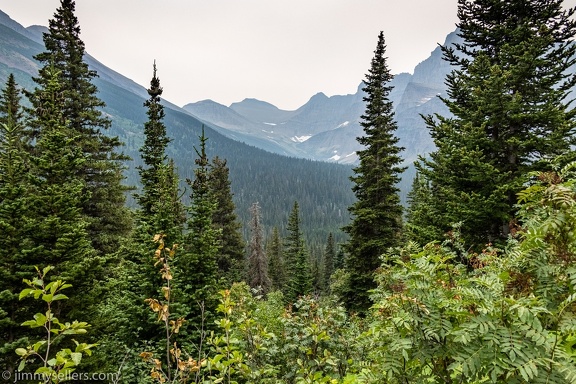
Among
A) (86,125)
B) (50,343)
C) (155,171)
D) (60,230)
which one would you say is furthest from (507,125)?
(86,125)

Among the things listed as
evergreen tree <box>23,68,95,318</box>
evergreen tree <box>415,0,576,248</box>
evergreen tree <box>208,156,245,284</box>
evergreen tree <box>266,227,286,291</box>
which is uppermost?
evergreen tree <box>415,0,576,248</box>

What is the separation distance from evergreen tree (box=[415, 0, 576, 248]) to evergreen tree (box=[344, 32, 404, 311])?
5.47m

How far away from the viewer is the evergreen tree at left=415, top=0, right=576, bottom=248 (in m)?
9.81

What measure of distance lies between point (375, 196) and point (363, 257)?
12.1ft

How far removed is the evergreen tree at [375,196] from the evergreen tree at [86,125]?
1336 centimetres

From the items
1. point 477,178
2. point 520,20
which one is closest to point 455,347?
point 477,178

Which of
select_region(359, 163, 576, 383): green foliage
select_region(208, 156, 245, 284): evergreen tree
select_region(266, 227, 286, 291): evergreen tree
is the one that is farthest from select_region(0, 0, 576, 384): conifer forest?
select_region(266, 227, 286, 291): evergreen tree

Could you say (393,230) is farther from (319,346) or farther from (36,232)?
(36,232)

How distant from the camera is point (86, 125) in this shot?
55.1 ft

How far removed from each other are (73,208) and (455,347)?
770 cm

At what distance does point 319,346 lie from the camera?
205 inches

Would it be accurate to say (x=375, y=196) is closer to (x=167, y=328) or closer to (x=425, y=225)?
(x=425, y=225)

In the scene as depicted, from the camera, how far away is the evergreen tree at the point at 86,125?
15.9 metres

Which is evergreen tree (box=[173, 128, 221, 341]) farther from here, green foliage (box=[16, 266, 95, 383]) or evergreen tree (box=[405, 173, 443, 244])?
evergreen tree (box=[405, 173, 443, 244])
